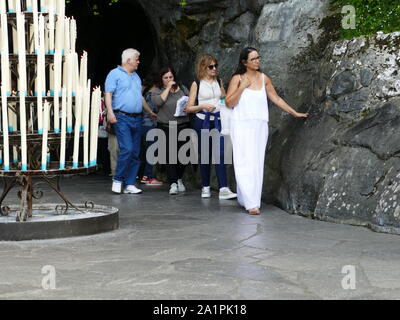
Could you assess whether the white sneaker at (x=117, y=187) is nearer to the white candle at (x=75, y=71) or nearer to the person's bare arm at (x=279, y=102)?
the person's bare arm at (x=279, y=102)

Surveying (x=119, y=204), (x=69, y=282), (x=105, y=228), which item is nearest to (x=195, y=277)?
(x=69, y=282)

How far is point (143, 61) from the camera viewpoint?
61.5 feet

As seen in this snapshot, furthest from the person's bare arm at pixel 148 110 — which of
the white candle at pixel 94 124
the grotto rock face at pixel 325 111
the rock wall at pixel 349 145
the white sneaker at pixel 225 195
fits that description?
the white candle at pixel 94 124

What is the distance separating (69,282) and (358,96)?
4.84 metres

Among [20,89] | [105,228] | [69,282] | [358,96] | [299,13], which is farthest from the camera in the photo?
[299,13]

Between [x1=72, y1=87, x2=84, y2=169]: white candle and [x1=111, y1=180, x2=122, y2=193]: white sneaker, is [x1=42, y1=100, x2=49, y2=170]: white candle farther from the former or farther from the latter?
[x1=111, y1=180, x2=122, y2=193]: white sneaker

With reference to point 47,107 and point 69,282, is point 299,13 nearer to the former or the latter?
point 47,107

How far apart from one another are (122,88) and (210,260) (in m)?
Answer: 5.30

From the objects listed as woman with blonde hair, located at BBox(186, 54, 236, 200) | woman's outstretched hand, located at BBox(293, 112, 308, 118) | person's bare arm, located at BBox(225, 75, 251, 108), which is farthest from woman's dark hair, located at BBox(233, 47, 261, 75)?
woman with blonde hair, located at BBox(186, 54, 236, 200)

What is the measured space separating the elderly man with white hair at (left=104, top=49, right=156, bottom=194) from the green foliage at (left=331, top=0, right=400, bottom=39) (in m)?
2.81

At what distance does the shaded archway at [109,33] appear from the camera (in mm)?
18922

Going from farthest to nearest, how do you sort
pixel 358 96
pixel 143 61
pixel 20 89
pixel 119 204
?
pixel 143 61
pixel 119 204
pixel 358 96
pixel 20 89

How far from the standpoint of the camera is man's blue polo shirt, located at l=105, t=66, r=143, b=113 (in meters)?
11.6

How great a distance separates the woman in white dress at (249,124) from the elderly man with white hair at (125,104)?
2054 mm
